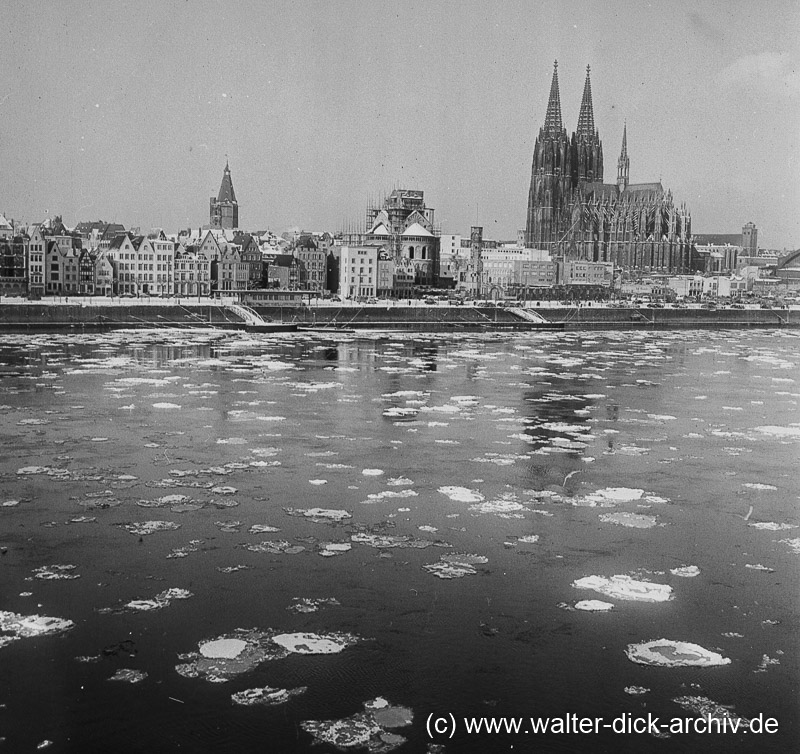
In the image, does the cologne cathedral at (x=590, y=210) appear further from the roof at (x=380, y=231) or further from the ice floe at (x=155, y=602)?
the ice floe at (x=155, y=602)

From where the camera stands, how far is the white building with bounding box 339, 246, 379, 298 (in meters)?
81.2

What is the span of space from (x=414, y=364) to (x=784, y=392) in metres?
11.8

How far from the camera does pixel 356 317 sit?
57.3 metres

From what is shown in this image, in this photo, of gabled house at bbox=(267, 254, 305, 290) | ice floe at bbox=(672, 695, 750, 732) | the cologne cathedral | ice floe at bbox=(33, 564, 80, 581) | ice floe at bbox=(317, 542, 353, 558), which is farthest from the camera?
the cologne cathedral

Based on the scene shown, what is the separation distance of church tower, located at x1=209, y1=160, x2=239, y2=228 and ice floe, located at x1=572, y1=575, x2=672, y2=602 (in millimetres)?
137688

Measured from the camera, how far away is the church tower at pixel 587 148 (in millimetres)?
131000

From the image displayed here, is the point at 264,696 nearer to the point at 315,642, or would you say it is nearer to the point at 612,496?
the point at 315,642

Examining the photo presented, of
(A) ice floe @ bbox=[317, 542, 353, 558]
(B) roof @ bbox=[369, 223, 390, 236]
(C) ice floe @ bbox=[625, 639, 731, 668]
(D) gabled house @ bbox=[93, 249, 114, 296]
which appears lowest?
(C) ice floe @ bbox=[625, 639, 731, 668]

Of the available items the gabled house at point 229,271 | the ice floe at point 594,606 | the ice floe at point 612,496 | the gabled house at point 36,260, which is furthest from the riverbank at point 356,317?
the ice floe at point 594,606

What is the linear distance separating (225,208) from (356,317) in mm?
94295

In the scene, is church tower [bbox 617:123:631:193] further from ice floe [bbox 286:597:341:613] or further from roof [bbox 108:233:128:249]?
ice floe [bbox 286:597:341:613]

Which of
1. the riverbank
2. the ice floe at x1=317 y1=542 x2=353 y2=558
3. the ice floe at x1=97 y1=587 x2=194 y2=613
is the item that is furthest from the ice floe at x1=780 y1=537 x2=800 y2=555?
the riverbank

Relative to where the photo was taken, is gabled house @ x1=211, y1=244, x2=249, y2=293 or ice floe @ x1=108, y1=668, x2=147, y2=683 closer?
ice floe @ x1=108, y1=668, x2=147, y2=683

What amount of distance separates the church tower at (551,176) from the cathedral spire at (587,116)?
169 inches
